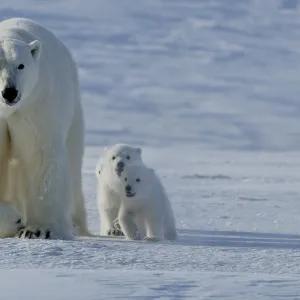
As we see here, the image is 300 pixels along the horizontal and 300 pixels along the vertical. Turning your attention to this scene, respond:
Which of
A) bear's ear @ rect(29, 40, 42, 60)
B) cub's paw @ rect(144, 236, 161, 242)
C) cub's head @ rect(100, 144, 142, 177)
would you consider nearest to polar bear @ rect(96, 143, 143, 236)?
cub's head @ rect(100, 144, 142, 177)

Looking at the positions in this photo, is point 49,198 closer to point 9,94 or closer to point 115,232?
point 9,94

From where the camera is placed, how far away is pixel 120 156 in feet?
21.7

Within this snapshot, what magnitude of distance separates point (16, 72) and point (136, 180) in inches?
63.6

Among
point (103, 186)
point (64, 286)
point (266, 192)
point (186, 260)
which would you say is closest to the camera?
point (64, 286)

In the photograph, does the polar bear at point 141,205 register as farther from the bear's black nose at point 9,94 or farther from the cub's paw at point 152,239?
the bear's black nose at point 9,94

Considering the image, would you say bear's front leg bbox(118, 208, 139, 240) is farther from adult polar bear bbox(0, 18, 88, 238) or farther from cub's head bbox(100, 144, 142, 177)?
adult polar bear bbox(0, 18, 88, 238)

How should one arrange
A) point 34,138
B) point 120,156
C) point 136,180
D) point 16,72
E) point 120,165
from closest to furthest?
point 16,72 → point 34,138 → point 136,180 → point 120,165 → point 120,156

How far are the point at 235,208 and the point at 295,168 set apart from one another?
40.3 ft

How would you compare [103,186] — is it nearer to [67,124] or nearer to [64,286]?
[67,124]

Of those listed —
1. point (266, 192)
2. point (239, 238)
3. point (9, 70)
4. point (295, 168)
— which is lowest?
point (295, 168)

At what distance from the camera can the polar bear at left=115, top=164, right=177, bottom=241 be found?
614 cm

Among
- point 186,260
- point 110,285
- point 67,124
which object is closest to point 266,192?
point 67,124

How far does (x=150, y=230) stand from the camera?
6.12m

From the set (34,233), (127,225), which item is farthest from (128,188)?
(34,233)
